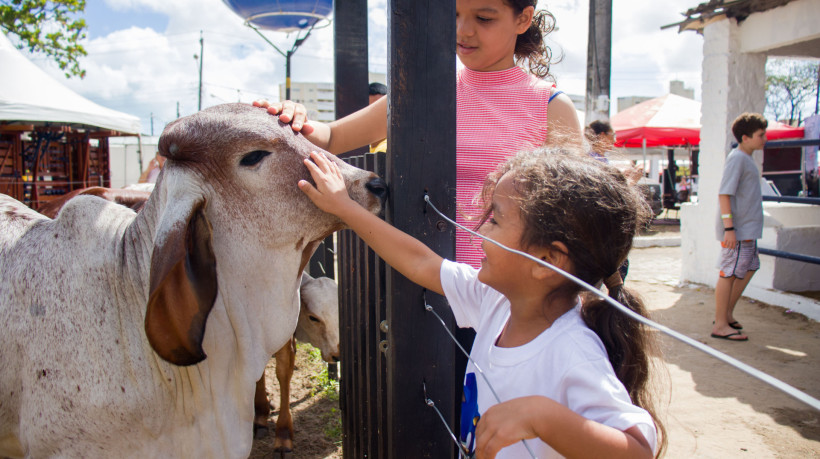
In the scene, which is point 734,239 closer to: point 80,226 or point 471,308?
point 471,308

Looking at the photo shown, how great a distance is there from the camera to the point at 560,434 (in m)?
1.04

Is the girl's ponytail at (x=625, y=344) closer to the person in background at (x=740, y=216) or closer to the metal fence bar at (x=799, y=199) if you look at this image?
the person in background at (x=740, y=216)

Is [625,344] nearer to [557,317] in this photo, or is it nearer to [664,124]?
[557,317]

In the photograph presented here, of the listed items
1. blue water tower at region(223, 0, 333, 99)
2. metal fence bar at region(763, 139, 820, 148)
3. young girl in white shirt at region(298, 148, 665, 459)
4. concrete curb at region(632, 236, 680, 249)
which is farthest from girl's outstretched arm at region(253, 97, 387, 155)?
concrete curb at region(632, 236, 680, 249)

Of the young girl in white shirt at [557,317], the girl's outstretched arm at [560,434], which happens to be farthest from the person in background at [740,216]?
the girl's outstretched arm at [560,434]

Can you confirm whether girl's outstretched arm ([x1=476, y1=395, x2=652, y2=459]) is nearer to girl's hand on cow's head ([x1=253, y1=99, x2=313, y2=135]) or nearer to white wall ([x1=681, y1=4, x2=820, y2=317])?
girl's hand on cow's head ([x1=253, y1=99, x2=313, y2=135])

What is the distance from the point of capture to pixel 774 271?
695 centimetres

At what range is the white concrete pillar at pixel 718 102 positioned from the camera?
22.9 ft

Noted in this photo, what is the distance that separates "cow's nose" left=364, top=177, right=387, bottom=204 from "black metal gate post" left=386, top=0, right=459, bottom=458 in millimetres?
43

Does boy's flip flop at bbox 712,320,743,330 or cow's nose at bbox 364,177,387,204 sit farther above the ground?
cow's nose at bbox 364,177,387,204

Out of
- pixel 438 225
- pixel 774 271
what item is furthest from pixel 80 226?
pixel 774 271

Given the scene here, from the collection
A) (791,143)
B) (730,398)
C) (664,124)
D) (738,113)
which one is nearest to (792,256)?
(791,143)

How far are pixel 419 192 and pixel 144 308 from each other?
37.3 inches

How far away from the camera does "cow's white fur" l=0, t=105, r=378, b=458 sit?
170 cm
